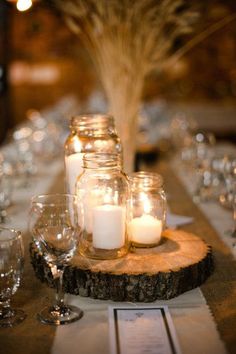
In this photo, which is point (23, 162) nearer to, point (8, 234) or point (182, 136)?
point (182, 136)

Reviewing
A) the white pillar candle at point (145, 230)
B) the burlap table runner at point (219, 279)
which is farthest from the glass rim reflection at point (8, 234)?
the burlap table runner at point (219, 279)

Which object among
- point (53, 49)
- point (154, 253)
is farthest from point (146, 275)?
point (53, 49)

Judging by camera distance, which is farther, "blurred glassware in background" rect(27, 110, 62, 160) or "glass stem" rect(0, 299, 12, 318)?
"blurred glassware in background" rect(27, 110, 62, 160)

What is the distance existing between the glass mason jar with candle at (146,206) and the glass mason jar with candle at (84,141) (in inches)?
6.0

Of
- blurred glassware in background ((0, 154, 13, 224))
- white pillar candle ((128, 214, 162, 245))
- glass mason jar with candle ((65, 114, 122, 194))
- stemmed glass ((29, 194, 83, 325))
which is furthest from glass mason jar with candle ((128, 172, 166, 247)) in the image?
blurred glassware in background ((0, 154, 13, 224))

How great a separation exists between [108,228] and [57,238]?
0.21 meters

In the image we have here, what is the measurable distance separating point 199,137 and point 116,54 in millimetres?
577

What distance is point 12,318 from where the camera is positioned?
1283mm

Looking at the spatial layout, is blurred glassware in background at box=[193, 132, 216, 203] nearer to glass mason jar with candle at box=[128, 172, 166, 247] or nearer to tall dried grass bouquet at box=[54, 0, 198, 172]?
tall dried grass bouquet at box=[54, 0, 198, 172]

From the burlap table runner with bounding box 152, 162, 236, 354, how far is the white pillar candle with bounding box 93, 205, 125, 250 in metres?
0.25

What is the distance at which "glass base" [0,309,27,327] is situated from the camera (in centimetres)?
126

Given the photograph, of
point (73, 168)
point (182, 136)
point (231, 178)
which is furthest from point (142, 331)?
point (182, 136)

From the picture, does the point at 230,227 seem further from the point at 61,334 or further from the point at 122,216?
the point at 61,334

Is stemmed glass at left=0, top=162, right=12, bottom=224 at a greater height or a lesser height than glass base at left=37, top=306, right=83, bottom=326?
greater
